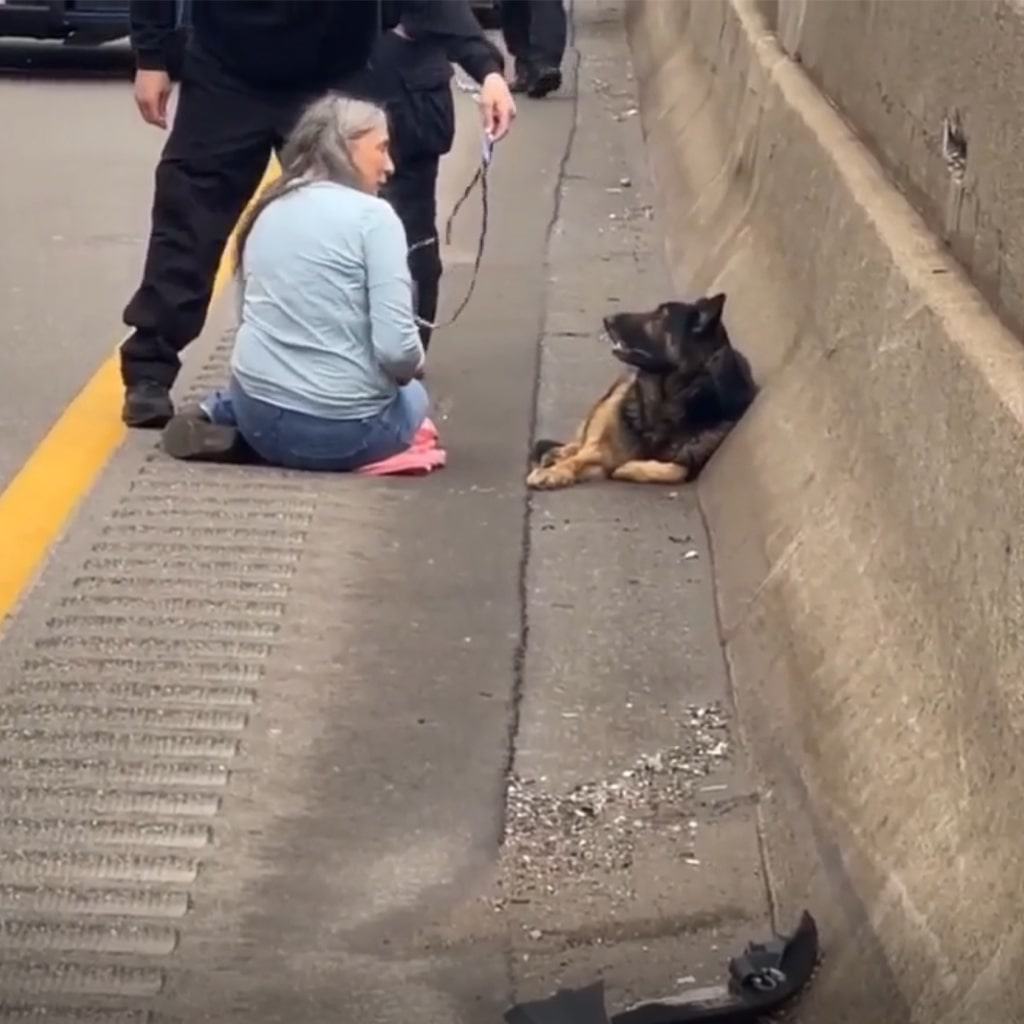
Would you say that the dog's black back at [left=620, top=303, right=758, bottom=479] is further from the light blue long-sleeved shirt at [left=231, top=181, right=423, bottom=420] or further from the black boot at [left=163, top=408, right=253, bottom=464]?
the black boot at [left=163, top=408, right=253, bottom=464]

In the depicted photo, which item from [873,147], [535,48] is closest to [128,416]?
[873,147]

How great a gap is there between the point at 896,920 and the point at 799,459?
2047 millimetres

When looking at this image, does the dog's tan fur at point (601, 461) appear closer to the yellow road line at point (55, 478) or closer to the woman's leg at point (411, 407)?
the woman's leg at point (411, 407)

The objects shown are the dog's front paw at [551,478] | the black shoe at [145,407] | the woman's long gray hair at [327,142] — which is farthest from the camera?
the black shoe at [145,407]

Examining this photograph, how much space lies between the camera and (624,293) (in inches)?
354

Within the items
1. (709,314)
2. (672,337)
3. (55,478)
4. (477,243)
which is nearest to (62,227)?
(477,243)

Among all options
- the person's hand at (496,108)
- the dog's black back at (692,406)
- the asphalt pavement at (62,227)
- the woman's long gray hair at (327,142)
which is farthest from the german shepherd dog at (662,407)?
the asphalt pavement at (62,227)

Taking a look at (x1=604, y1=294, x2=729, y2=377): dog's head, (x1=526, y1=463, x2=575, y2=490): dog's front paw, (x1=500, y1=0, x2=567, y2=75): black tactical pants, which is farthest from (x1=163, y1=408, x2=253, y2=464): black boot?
(x1=500, y1=0, x2=567, y2=75): black tactical pants

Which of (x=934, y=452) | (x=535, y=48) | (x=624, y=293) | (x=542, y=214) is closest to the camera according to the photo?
(x=934, y=452)

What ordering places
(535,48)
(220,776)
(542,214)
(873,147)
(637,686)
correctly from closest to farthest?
(220,776), (637,686), (873,147), (542,214), (535,48)

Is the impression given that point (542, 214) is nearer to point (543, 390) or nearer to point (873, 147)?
point (543, 390)

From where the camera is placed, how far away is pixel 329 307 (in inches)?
269

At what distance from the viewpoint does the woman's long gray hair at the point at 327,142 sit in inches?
268

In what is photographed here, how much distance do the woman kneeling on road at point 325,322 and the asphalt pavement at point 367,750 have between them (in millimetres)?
120
